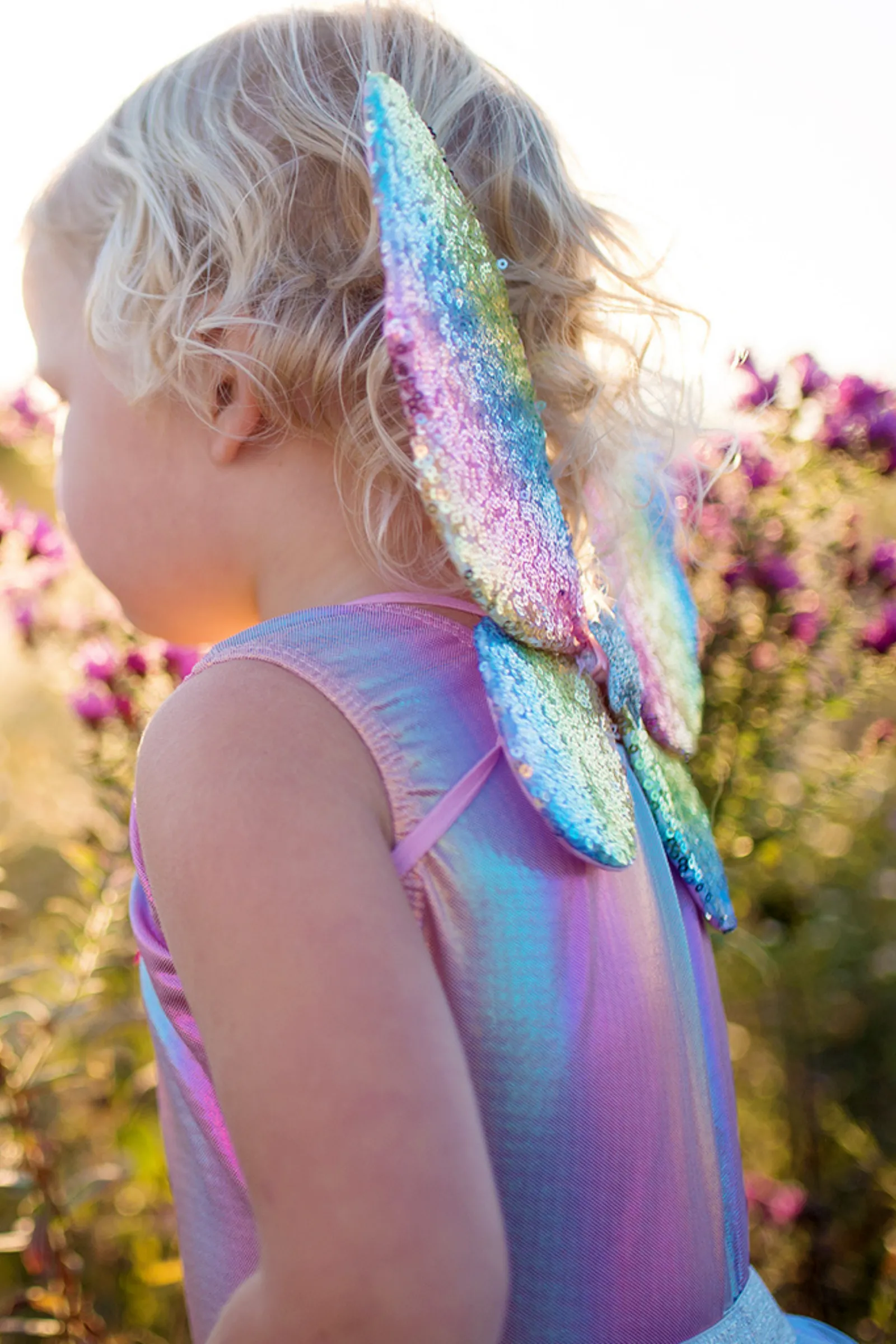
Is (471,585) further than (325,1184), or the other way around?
(471,585)

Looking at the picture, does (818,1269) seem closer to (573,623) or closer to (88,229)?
(573,623)

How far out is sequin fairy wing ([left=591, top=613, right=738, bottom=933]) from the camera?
0.86 meters

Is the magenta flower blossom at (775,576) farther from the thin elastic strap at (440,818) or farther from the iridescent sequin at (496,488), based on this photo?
the thin elastic strap at (440,818)

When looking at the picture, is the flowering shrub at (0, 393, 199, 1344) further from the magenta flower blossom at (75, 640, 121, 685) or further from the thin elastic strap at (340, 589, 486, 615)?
the thin elastic strap at (340, 589, 486, 615)

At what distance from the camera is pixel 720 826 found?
1.60 meters

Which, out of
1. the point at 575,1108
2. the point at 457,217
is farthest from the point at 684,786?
the point at 457,217

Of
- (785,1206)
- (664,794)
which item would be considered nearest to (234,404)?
(664,794)

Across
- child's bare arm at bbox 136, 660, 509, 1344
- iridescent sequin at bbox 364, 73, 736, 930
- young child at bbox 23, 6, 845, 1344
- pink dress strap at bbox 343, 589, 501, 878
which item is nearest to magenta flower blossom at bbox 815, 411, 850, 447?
young child at bbox 23, 6, 845, 1344

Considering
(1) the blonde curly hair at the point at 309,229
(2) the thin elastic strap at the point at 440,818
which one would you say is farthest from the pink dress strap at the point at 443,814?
(1) the blonde curly hair at the point at 309,229

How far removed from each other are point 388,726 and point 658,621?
473mm

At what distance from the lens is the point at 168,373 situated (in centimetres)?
77

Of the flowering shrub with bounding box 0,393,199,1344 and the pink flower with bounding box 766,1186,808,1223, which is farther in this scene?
the pink flower with bounding box 766,1186,808,1223

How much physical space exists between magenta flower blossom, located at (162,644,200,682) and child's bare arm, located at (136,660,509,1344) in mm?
899

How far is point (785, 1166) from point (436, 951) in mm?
1903
